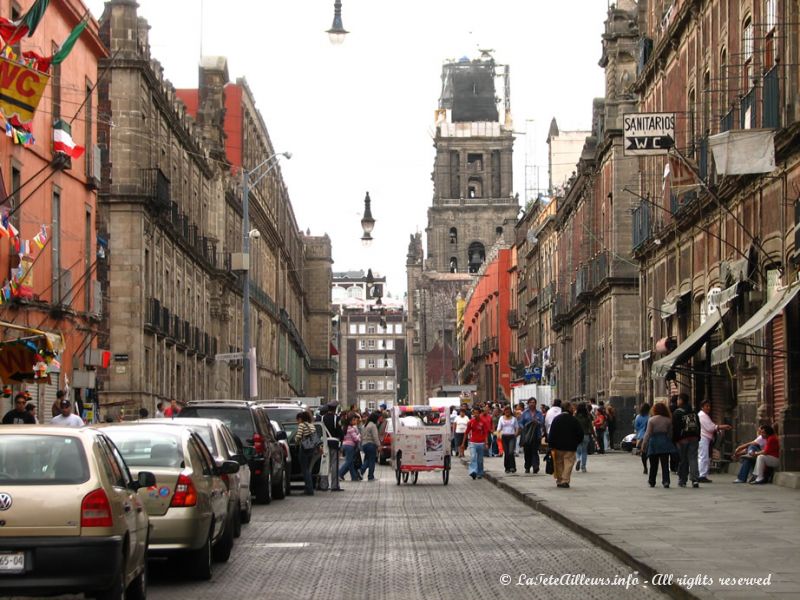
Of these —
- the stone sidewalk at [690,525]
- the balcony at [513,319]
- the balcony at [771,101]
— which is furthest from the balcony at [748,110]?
the balcony at [513,319]

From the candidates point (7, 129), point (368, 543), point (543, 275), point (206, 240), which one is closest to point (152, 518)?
point (368, 543)

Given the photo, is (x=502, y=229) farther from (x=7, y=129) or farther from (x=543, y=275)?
(x=7, y=129)

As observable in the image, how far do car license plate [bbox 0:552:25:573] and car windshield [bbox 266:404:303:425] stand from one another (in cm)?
2159

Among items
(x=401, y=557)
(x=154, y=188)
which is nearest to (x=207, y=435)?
(x=401, y=557)

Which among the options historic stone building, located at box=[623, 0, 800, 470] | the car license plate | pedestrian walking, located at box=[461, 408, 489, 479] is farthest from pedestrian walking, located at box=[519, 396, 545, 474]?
the car license plate

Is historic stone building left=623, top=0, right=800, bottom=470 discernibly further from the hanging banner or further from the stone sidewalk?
the hanging banner

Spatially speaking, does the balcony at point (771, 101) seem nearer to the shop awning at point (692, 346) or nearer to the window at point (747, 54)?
the window at point (747, 54)

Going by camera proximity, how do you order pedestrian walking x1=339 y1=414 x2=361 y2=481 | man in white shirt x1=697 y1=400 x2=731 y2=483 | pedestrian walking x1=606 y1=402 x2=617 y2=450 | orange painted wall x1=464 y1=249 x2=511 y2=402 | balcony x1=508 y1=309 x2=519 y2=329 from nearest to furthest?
man in white shirt x1=697 y1=400 x2=731 y2=483 → pedestrian walking x1=339 y1=414 x2=361 y2=481 → pedestrian walking x1=606 y1=402 x2=617 y2=450 → balcony x1=508 y1=309 x2=519 y2=329 → orange painted wall x1=464 y1=249 x2=511 y2=402

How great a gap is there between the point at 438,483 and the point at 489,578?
61.4ft

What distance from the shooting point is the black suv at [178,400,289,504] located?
23734 millimetres

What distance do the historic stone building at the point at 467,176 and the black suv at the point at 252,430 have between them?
130927 mm

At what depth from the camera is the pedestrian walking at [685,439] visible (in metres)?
25.8

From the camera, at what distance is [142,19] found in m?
46.9

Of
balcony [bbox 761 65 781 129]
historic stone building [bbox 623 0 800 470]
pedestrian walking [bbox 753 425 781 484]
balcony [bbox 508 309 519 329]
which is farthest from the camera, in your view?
balcony [bbox 508 309 519 329]
